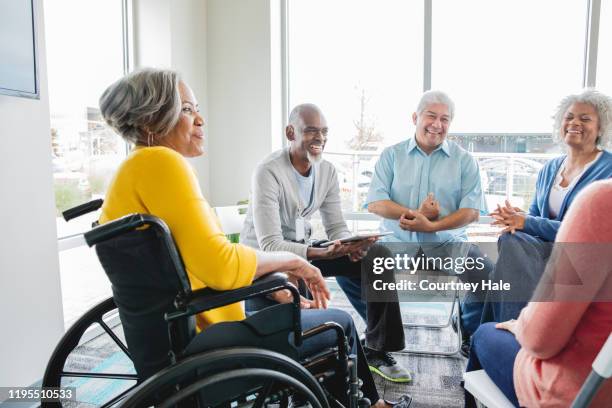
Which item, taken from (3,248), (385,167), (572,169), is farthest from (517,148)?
(3,248)

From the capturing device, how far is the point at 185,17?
3.16 metres

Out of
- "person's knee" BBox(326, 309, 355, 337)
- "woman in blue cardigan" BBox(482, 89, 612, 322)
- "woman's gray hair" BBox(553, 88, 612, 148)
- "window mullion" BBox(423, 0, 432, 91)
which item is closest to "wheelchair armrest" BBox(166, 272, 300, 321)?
"person's knee" BBox(326, 309, 355, 337)

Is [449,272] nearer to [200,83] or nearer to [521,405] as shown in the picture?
[521,405]

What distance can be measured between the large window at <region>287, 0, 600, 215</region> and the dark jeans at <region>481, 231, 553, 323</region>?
4.68 ft

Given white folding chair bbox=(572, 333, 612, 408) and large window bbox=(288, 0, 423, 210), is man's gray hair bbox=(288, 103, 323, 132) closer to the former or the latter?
large window bbox=(288, 0, 423, 210)

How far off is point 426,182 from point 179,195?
1.85 metres

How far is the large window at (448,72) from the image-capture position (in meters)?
3.22

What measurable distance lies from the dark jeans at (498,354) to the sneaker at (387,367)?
80cm

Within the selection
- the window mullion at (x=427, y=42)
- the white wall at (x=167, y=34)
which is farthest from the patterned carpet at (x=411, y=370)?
the window mullion at (x=427, y=42)

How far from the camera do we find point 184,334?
0.99m

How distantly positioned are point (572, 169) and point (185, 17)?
9.02ft

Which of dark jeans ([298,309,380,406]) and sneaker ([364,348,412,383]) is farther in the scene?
sneaker ([364,348,412,383])

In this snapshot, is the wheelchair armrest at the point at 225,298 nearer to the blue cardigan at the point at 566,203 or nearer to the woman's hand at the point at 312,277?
the woman's hand at the point at 312,277

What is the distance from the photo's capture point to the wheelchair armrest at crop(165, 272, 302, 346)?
952mm
